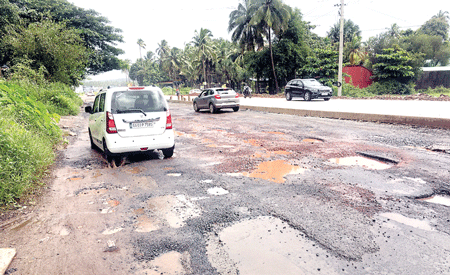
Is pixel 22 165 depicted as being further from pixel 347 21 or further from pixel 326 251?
pixel 347 21

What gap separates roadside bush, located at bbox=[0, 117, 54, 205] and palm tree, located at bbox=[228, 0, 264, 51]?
34.1 meters

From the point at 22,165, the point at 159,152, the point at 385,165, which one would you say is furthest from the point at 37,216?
the point at 385,165

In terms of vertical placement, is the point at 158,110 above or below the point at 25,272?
above

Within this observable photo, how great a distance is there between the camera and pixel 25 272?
2582 mm

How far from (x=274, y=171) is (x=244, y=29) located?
3527cm

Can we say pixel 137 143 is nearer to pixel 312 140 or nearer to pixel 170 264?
pixel 170 264

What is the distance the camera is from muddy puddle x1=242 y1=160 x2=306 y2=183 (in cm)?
495

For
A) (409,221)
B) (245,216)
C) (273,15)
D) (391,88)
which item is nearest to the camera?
(409,221)

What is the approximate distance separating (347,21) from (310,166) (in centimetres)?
5930

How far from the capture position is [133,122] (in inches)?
241

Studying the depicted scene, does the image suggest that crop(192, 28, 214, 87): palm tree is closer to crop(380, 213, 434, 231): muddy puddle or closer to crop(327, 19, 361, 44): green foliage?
crop(327, 19, 361, 44): green foliage

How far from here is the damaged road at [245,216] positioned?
8.59 ft

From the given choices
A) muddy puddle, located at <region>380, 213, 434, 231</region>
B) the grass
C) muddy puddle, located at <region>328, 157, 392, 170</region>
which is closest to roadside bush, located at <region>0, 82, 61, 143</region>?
the grass

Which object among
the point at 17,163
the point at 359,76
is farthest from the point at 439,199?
the point at 359,76
